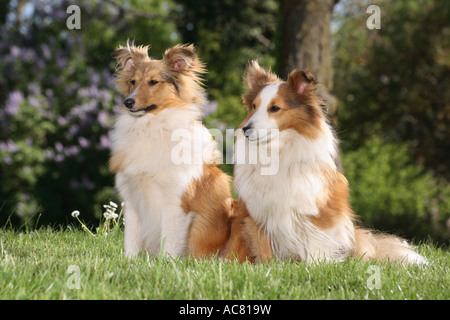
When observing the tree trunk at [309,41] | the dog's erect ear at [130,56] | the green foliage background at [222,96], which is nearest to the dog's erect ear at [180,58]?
the dog's erect ear at [130,56]

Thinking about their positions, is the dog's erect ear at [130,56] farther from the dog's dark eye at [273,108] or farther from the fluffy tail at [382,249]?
the fluffy tail at [382,249]

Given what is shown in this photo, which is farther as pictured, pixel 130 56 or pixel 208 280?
pixel 130 56

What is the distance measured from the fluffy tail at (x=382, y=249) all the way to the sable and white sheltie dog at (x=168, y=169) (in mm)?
1173

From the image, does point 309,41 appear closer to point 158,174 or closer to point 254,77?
point 254,77

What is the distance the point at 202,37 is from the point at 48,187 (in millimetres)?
5413

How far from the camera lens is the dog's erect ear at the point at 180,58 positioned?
4871mm

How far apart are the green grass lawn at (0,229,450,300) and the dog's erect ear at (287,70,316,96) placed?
1.44 meters

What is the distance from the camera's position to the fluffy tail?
190 inches

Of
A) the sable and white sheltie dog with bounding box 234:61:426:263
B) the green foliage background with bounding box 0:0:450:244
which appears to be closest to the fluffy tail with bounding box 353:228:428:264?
the sable and white sheltie dog with bounding box 234:61:426:263

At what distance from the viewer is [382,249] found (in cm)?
498

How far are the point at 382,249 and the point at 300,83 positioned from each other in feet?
5.62

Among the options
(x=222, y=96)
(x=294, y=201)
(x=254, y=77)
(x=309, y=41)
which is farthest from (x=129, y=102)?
(x=222, y=96)

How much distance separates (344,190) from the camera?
466 cm
